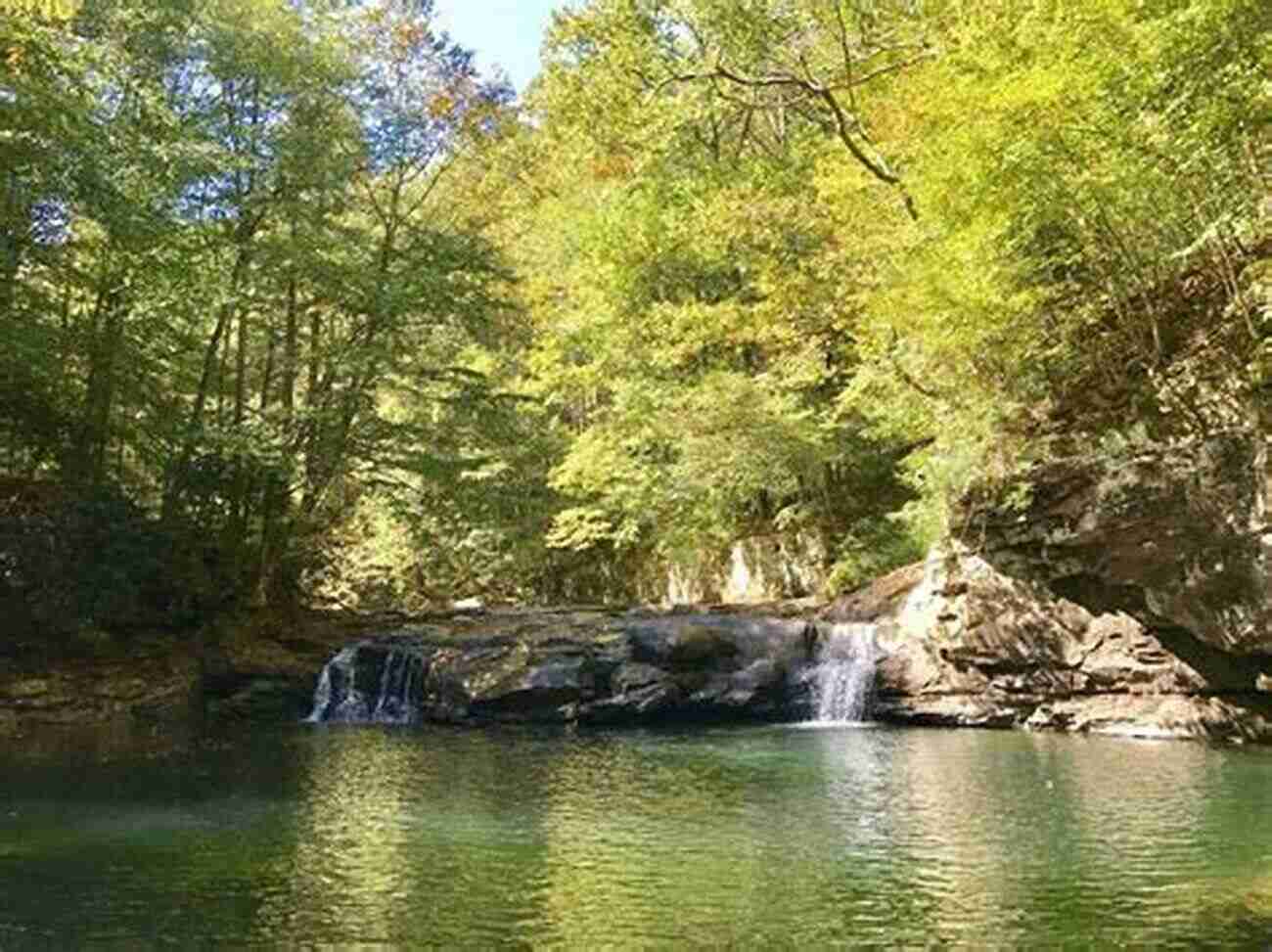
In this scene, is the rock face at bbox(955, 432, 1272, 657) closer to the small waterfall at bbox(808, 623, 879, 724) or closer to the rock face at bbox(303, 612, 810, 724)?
the small waterfall at bbox(808, 623, 879, 724)

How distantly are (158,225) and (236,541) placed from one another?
804 cm

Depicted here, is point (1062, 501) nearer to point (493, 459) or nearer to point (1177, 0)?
point (1177, 0)

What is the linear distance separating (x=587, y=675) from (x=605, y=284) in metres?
10.6

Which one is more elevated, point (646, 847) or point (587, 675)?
point (587, 675)

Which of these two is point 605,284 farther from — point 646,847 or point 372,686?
point 646,847

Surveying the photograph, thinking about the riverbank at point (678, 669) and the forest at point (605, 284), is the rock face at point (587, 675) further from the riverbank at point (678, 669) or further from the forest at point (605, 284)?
the forest at point (605, 284)

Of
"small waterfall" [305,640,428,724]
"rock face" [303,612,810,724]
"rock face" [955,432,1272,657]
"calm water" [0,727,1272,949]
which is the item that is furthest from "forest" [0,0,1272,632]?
"calm water" [0,727,1272,949]

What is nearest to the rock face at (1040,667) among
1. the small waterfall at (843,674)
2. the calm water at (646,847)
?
the small waterfall at (843,674)

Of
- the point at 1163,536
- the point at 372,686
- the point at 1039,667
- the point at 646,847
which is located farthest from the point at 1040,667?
the point at 372,686

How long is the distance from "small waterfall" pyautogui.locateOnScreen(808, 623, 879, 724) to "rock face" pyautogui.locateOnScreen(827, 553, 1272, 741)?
0.73ft

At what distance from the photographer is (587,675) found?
21109 millimetres

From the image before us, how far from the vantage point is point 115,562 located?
68.0ft

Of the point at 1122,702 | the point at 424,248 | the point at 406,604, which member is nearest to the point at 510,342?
the point at 406,604

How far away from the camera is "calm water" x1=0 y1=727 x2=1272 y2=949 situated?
8641 millimetres
